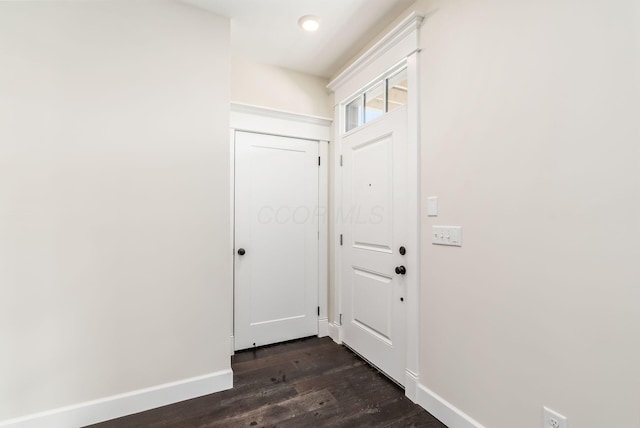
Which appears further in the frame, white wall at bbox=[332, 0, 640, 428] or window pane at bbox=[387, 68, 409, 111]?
window pane at bbox=[387, 68, 409, 111]

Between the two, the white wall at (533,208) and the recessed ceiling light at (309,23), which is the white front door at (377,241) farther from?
the recessed ceiling light at (309,23)

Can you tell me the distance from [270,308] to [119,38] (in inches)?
96.0

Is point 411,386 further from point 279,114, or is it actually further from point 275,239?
point 279,114

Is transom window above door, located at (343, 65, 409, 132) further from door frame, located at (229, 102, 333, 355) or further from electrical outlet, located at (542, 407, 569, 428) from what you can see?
electrical outlet, located at (542, 407, 569, 428)

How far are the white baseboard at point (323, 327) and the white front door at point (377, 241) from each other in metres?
0.30

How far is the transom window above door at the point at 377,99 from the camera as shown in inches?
87.4

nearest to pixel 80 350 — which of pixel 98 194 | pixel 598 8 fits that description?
pixel 98 194

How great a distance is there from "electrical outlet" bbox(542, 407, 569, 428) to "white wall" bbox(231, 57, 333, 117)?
2817 mm

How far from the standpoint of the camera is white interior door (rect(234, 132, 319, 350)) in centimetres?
272

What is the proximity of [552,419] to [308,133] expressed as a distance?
8.94 ft

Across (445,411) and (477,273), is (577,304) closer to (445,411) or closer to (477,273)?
(477,273)

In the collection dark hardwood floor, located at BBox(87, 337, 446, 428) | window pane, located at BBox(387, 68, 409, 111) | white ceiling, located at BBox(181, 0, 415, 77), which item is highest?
white ceiling, located at BBox(181, 0, 415, 77)

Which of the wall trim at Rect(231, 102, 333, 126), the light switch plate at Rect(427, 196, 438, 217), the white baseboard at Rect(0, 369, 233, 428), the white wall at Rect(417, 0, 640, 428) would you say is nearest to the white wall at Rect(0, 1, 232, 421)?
the white baseboard at Rect(0, 369, 233, 428)

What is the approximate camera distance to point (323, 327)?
3066 mm
